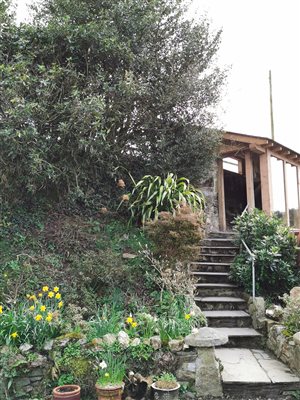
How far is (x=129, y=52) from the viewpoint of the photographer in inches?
278

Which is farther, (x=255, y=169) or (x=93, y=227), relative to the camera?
(x=255, y=169)

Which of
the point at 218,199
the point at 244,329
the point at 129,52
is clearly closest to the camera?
the point at 244,329

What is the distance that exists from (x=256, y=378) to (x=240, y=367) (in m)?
0.34

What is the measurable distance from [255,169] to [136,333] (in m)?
7.83

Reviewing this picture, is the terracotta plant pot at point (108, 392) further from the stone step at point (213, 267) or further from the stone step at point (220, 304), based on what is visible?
the stone step at point (213, 267)

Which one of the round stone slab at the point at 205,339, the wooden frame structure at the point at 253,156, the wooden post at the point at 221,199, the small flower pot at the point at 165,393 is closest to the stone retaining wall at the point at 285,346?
the round stone slab at the point at 205,339

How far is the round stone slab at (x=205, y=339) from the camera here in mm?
3789

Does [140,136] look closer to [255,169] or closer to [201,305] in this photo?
[201,305]

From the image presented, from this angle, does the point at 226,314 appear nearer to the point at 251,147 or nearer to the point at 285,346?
the point at 285,346

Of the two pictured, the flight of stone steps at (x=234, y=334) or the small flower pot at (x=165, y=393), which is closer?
the small flower pot at (x=165, y=393)

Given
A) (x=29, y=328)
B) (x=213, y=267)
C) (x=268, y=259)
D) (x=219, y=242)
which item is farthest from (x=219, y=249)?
(x=29, y=328)

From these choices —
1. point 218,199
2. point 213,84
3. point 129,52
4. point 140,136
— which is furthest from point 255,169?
point 129,52

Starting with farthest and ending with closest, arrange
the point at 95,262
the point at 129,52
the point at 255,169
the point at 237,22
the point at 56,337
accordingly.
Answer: the point at 255,169 → the point at 237,22 → the point at 129,52 → the point at 95,262 → the point at 56,337

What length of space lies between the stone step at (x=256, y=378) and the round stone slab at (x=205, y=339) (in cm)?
42
